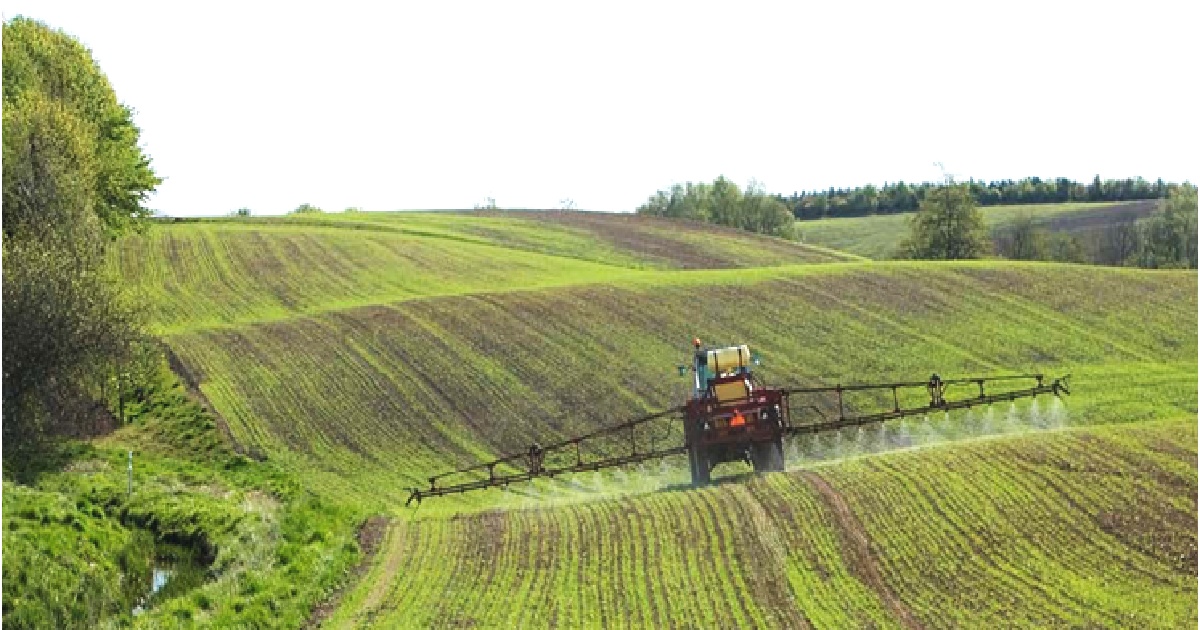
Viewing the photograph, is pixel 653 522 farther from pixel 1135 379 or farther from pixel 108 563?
pixel 1135 379

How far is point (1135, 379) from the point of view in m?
42.0

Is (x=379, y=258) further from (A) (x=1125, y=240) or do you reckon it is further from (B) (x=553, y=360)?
(A) (x=1125, y=240)

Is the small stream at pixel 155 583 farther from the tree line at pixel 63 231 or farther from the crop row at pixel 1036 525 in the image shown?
the crop row at pixel 1036 525

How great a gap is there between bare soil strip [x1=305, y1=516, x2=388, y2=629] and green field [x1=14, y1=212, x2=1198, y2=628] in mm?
265

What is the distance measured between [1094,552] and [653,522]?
8.25 metres

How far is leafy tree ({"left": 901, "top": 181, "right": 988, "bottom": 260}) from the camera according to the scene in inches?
3565

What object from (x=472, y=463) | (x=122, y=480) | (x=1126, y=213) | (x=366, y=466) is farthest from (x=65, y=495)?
(x=1126, y=213)

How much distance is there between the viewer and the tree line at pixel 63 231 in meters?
34.3

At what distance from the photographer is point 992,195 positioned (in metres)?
186

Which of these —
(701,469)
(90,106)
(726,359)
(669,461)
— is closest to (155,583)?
(701,469)

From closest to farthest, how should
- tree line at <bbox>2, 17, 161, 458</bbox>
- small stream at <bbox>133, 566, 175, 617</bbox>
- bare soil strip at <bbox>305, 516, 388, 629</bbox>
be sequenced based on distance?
bare soil strip at <bbox>305, 516, 388, 629</bbox> → small stream at <bbox>133, 566, 175, 617</bbox> → tree line at <bbox>2, 17, 161, 458</bbox>

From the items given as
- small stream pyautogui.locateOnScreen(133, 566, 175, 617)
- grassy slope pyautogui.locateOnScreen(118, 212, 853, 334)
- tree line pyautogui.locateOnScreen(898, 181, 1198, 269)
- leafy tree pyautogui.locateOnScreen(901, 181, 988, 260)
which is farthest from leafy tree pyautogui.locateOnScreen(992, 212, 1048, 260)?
small stream pyautogui.locateOnScreen(133, 566, 175, 617)

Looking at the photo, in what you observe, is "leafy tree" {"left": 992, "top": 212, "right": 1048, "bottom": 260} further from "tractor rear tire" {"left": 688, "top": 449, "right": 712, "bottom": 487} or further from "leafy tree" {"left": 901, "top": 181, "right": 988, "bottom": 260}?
"tractor rear tire" {"left": 688, "top": 449, "right": 712, "bottom": 487}

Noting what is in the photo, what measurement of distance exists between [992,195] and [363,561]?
173916 millimetres
